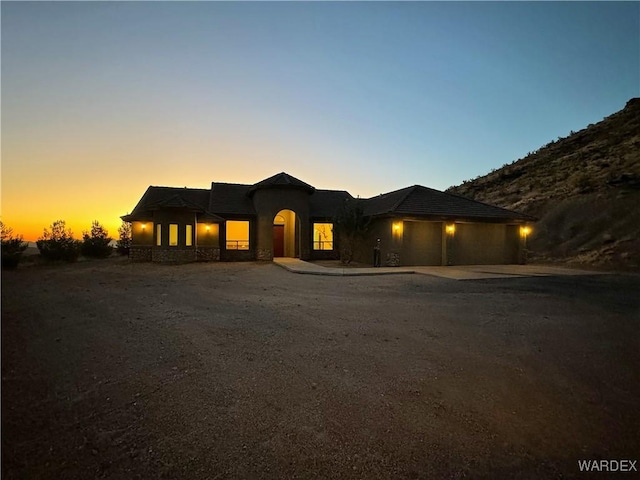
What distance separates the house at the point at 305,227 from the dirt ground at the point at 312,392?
10.1 m

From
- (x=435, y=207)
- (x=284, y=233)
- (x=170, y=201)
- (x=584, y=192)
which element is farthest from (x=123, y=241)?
(x=584, y=192)

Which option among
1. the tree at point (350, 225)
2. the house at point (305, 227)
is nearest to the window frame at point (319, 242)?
the house at point (305, 227)

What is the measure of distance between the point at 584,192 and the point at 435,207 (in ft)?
53.7

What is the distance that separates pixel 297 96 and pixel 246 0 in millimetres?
6263

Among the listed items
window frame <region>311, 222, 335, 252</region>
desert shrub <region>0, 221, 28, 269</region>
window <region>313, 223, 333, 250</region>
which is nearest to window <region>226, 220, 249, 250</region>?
window frame <region>311, 222, 335, 252</region>

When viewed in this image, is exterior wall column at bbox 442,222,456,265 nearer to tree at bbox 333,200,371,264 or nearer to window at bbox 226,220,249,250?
tree at bbox 333,200,371,264

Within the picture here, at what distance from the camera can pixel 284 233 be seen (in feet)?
72.7

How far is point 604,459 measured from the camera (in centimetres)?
237

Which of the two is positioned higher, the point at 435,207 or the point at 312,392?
the point at 435,207

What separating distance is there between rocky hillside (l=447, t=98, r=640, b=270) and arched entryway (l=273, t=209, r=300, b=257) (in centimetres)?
1598

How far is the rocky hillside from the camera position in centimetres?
1858

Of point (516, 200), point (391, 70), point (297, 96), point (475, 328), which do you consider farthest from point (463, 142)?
point (475, 328)

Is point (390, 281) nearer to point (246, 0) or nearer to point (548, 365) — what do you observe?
point (548, 365)

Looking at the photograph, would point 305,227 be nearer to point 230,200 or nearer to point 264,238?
point 264,238
